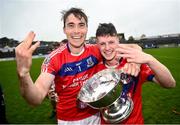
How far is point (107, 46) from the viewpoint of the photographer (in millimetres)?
3264

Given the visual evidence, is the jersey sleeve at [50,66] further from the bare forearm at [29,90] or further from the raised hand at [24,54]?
the raised hand at [24,54]

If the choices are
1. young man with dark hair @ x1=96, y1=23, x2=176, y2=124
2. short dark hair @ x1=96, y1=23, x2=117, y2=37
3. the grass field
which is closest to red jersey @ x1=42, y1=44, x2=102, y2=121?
young man with dark hair @ x1=96, y1=23, x2=176, y2=124

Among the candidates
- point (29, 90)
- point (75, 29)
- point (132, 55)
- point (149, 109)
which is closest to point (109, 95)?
point (132, 55)

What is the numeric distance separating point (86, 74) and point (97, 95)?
27.6 inches

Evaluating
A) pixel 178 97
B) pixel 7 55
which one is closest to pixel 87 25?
pixel 178 97

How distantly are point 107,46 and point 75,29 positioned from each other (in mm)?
437

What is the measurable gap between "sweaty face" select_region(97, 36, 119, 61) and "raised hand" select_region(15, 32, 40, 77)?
131 cm

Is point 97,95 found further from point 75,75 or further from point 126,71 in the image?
point 75,75

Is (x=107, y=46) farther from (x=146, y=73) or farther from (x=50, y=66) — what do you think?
(x=50, y=66)

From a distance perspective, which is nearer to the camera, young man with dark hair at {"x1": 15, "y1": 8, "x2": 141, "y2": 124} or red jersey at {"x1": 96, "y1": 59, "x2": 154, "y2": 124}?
red jersey at {"x1": 96, "y1": 59, "x2": 154, "y2": 124}

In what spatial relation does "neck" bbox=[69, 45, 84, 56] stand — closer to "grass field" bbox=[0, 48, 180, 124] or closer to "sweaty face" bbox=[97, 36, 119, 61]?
"sweaty face" bbox=[97, 36, 119, 61]

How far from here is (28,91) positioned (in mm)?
2299

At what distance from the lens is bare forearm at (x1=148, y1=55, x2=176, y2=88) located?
2.50m

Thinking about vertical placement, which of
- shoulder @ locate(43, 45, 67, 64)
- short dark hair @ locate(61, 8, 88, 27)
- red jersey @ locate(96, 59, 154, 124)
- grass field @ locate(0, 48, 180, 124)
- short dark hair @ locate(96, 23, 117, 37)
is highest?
short dark hair @ locate(61, 8, 88, 27)
